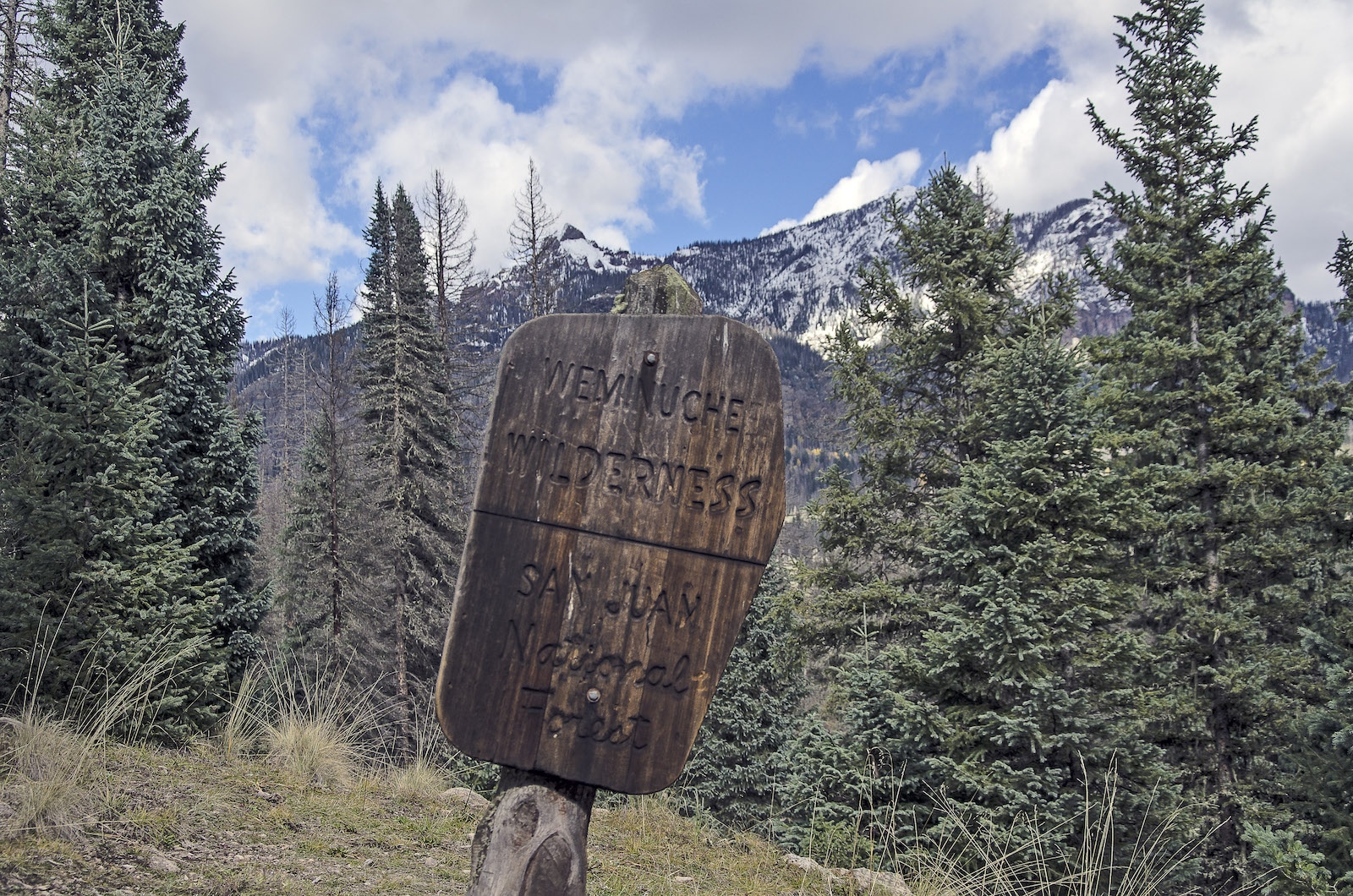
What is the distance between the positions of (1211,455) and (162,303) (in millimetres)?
17186

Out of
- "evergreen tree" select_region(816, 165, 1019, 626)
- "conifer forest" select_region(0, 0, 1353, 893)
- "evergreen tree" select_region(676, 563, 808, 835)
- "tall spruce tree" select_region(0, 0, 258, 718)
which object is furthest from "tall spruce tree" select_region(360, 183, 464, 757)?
"evergreen tree" select_region(816, 165, 1019, 626)

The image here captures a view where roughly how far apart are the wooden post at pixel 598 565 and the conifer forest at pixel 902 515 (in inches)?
93.6

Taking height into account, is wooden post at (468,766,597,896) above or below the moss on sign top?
below

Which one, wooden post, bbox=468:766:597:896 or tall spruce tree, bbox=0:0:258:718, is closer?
wooden post, bbox=468:766:597:896

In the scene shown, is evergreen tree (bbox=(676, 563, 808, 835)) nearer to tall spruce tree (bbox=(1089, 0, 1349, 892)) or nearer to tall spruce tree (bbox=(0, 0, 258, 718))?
tall spruce tree (bbox=(1089, 0, 1349, 892))

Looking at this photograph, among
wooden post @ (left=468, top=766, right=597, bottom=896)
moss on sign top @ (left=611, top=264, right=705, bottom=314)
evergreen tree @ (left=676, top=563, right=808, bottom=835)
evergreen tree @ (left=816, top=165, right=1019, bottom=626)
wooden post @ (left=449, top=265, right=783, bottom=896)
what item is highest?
evergreen tree @ (left=816, top=165, right=1019, bottom=626)

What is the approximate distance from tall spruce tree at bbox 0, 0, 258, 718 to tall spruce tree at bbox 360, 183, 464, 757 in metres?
8.37

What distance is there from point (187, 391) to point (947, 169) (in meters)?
12.9

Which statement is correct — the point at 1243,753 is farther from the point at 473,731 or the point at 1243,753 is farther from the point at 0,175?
the point at 0,175

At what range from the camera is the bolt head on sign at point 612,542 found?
2055 mm

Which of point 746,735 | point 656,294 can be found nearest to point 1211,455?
point 746,735

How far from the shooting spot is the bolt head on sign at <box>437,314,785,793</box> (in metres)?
2.05

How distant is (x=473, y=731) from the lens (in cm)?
204

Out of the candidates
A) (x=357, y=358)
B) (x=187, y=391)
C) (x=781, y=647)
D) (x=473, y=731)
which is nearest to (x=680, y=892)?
(x=473, y=731)
